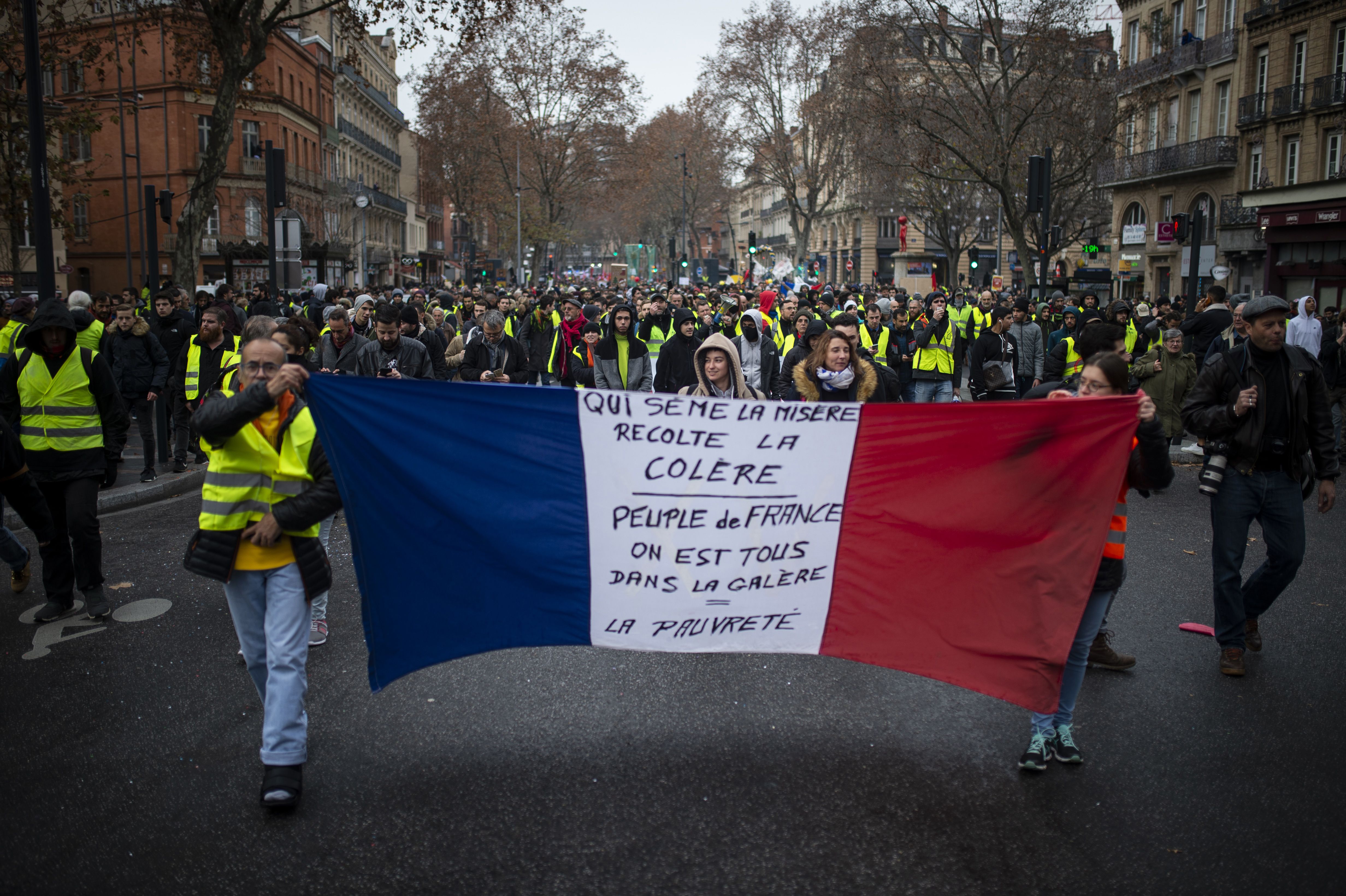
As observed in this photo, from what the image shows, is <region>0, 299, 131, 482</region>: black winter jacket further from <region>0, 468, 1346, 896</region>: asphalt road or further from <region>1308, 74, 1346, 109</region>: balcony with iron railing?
<region>1308, 74, 1346, 109</region>: balcony with iron railing

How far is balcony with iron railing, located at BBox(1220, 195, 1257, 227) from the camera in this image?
36062 millimetres

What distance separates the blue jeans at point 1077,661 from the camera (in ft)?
14.3

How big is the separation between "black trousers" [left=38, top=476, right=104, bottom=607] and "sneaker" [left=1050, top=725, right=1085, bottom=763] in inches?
209

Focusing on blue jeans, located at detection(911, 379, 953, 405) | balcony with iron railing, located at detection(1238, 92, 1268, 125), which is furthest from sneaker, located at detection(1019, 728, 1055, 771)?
balcony with iron railing, located at detection(1238, 92, 1268, 125)

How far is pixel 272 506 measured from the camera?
409 centimetres

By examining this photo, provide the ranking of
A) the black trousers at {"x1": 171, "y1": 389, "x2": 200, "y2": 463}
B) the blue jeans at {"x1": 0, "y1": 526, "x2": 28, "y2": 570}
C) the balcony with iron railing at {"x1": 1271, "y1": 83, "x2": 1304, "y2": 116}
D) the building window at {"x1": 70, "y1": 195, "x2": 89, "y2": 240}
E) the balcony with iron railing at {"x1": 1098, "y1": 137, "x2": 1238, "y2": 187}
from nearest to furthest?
the blue jeans at {"x1": 0, "y1": 526, "x2": 28, "y2": 570}
the black trousers at {"x1": 171, "y1": 389, "x2": 200, "y2": 463}
the balcony with iron railing at {"x1": 1271, "y1": 83, "x2": 1304, "y2": 116}
the balcony with iron railing at {"x1": 1098, "y1": 137, "x2": 1238, "y2": 187}
the building window at {"x1": 70, "y1": 195, "x2": 89, "y2": 240}

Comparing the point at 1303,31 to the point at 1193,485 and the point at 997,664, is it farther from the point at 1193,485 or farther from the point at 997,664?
the point at 997,664

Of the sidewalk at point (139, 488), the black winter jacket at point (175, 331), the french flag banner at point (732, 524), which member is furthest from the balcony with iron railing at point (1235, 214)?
the french flag banner at point (732, 524)

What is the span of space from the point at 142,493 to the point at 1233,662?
9.36 meters

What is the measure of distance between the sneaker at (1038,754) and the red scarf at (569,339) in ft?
29.0

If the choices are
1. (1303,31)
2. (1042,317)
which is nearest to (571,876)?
(1042,317)

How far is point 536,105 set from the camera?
2197 inches

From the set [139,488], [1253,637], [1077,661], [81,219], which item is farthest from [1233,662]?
[81,219]

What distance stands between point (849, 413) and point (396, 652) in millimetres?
1931
